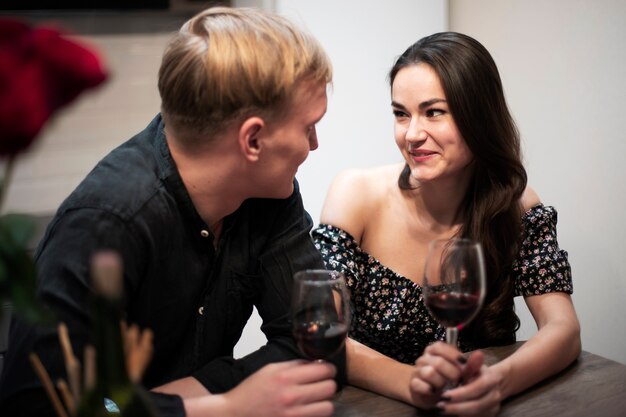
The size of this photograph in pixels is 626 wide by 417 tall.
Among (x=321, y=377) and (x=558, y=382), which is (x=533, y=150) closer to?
(x=558, y=382)

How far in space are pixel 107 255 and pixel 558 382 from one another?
47.9 inches

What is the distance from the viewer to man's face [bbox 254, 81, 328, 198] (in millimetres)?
1488

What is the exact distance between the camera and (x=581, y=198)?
2957 mm

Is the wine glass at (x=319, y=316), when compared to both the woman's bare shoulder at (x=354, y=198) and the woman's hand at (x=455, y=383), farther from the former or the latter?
the woman's bare shoulder at (x=354, y=198)

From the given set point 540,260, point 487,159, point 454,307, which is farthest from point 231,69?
point 540,260

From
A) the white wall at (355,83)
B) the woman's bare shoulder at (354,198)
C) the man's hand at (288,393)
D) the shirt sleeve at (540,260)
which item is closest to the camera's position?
the man's hand at (288,393)

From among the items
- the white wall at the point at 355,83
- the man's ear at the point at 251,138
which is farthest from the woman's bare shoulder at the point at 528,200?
the white wall at the point at 355,83

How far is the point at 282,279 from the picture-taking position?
1685mm

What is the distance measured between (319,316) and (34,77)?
0.72m

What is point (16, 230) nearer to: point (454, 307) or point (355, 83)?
point (454, 307)

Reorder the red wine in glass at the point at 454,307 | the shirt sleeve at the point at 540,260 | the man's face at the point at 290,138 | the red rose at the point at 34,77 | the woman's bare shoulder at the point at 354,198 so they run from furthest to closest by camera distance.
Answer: the woman's bare shoulder at the point at 354,198, the shirt sleeve at the point at 540,260, the man's face at the point at 290,138, the red wine in glass at the point at 454,307, the red rose at the point at 34,77

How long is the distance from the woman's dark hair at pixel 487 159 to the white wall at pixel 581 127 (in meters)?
0.86

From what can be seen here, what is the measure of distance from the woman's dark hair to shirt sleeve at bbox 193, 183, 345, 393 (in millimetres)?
519

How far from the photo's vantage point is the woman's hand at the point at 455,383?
1374mm
